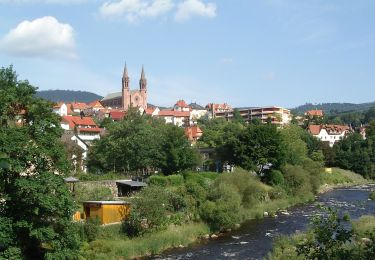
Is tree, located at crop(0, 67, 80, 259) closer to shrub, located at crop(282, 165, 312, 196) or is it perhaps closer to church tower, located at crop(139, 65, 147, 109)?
shrub, located at crop(282, 165, 312, 196)

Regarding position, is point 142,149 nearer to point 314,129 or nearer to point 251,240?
point 251,240

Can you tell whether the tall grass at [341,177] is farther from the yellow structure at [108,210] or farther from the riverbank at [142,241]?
the yellow structure at [108,210]

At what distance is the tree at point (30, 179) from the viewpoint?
72.4ft

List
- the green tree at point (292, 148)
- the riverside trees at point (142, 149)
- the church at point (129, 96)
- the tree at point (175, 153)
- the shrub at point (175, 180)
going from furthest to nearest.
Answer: the church at point (129, 96)
the green tree at point (292, 148)
the tree at point (175, 153)
the riverside trees at point (142, 149)
the shrub at point (175, 180)

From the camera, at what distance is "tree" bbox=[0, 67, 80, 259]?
22062mm

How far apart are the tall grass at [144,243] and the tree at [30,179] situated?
4.29m

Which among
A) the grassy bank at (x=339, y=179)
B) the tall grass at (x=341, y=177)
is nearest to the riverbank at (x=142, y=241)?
the grassy bank at (x=339, y=179)

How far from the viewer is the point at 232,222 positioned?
125ft

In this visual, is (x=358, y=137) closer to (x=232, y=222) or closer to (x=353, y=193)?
(x=353, y=193)

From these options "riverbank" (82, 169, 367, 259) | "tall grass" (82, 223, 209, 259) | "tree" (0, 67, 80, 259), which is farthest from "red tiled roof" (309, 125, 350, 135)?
"tree" (0, 67, 80, 259)

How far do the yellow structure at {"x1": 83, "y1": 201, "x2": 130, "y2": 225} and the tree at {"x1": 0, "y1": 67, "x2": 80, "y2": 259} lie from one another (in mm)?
9249

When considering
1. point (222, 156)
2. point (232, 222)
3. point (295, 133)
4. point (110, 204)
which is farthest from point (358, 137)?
point (110, 204)

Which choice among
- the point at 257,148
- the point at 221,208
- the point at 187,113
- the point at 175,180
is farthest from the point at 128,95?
the point at 221,208

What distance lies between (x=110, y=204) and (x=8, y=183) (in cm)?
1183
